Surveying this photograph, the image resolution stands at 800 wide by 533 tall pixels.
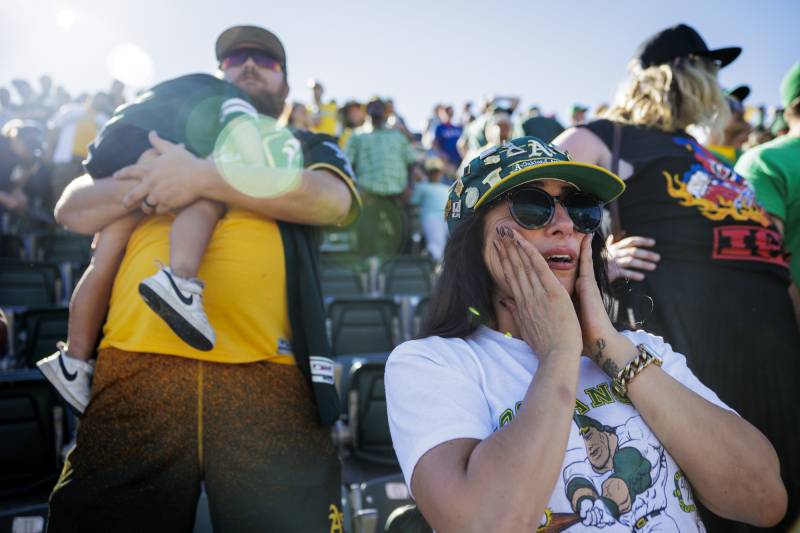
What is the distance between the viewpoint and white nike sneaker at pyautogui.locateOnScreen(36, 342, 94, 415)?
6.49ft

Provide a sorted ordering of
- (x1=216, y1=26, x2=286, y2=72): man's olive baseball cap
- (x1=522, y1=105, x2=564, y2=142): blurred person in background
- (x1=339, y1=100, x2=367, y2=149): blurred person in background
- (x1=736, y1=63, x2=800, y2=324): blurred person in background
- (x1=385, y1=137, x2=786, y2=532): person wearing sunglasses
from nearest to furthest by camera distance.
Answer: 1. (x1=385, y1=137, x2=786, y2=532): person wearing sunglasses
2. (x1=216, y1=26, x2=286, y2=72): man's olive baseball cap
3. (x1=736, y1=63, x2=800, y2=324): blurred person in background
4. (x1=522, y1=105, x2=564, y2=142): blurred person in background
5. (x1=339, y1=100, x2=367, y2=149): blurred person in background

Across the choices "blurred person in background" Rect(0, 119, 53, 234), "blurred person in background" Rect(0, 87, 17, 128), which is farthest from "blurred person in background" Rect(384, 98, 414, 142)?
"blurred person in background" Rect(0, 87, 17, 128)

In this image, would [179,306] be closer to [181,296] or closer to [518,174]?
[181,296]

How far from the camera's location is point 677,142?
7.99ft

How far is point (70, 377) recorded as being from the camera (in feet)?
6.55

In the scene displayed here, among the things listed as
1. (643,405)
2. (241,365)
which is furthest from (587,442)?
(241,365)

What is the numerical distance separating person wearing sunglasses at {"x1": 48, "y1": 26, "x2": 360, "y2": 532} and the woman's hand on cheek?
0.83m

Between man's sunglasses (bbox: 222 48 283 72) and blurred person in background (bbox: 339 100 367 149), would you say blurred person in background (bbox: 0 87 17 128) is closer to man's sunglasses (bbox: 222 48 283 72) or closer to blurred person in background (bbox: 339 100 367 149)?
blurred person in background (bbox: 339 100 367 149)

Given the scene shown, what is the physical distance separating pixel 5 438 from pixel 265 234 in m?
1.89

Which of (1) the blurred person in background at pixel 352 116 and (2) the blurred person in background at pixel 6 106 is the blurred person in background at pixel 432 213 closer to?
(1) the blurred person in background at pixel 352 116

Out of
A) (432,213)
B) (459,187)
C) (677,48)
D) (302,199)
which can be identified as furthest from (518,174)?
(432,213)

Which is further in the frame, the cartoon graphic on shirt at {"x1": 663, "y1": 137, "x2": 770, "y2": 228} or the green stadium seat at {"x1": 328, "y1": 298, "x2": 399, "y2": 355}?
the green stadium seat at {"x1": 328, "y1": 298, "x2": 399, "y2": 355}

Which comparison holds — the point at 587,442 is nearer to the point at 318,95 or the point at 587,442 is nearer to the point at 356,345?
the point at 356,345

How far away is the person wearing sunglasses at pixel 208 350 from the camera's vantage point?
73.2 inches
